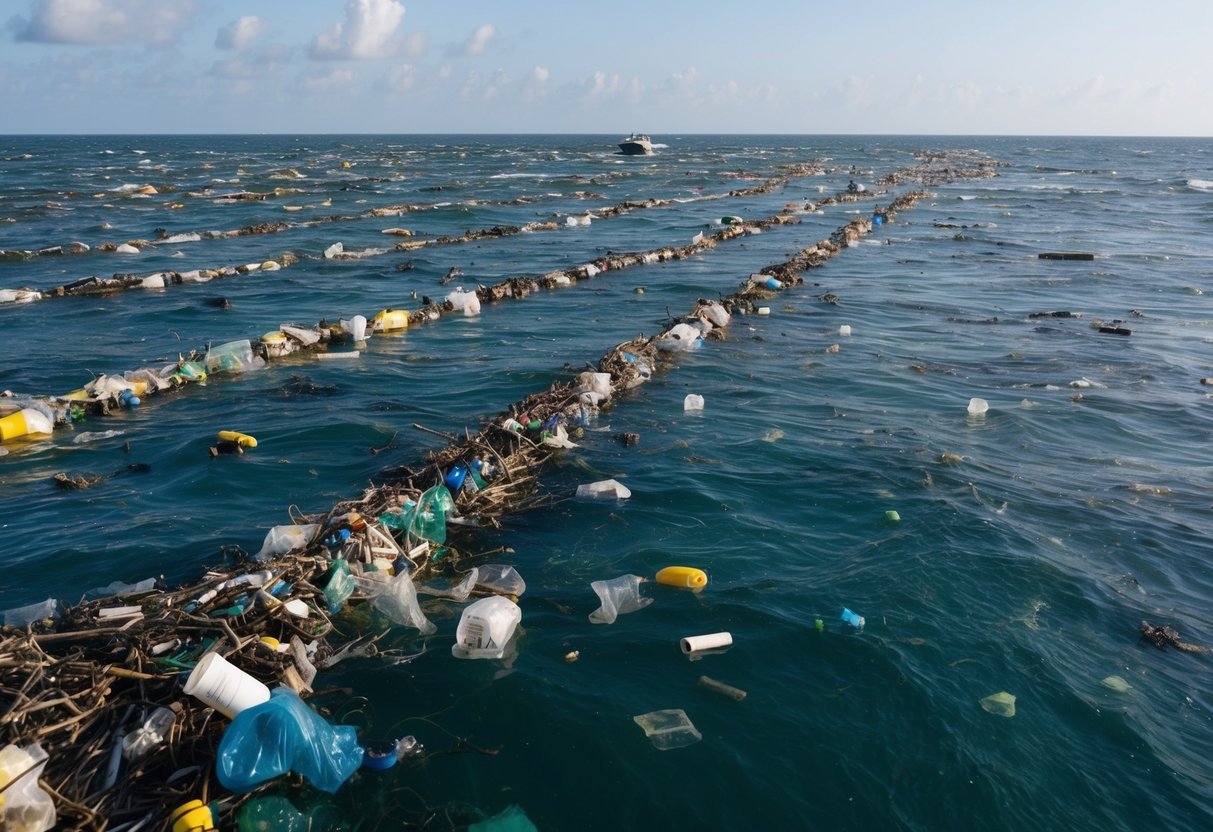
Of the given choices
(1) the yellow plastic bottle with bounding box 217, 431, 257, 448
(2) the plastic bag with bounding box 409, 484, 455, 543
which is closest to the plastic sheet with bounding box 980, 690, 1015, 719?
(2) the plastic bag with bounding box 409, 484, 455, 543

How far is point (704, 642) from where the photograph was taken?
5.43 meters

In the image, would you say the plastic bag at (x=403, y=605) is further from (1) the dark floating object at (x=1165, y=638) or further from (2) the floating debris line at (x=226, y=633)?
(1) the dark floating object at (x=1165, y=638)

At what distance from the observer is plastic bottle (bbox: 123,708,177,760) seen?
4.05 metres

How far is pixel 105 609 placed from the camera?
5.21 meters

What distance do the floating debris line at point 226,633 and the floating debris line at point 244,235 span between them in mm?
13550

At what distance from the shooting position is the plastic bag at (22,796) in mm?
3582

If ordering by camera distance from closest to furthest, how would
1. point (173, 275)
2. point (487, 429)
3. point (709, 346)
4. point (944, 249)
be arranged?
point (487, 429) → point (709, 346) → point (173, 275) → point (944, 249)

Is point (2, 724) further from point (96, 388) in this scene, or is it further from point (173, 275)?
point (173, 275)

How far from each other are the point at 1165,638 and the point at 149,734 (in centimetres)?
622

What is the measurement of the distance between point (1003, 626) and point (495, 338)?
10.1 m

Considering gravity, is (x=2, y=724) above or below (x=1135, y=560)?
above

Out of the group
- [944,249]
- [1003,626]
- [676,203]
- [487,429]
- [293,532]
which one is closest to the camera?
[1003,626]

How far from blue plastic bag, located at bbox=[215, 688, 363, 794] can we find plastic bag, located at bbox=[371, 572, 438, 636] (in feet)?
4.58

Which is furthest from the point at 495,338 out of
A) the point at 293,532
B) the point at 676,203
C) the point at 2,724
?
the point at 676,203
